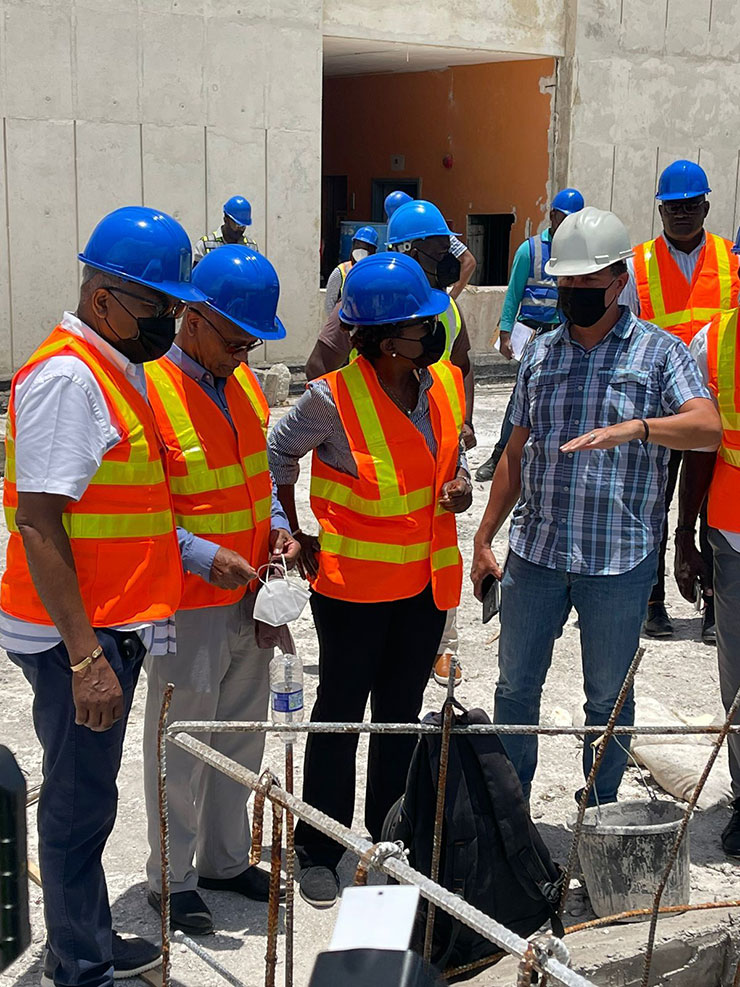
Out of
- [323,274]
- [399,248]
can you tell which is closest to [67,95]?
[323,274]

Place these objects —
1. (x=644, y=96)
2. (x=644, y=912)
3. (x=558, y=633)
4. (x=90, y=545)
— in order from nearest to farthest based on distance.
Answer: (x=90, y=545), (x=644, y=912), (x=558, y=633), (x=644, y=96)

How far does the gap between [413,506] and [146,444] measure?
106 centimetres

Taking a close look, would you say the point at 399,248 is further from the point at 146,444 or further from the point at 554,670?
the point at 146,444

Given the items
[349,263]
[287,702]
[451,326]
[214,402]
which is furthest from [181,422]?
[349,263]

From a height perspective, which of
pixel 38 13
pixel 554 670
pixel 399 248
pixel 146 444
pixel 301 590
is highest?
pixel 38 13

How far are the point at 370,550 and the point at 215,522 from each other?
0.54 m

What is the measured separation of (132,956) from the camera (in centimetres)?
341

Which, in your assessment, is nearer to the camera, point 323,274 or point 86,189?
point 86,189

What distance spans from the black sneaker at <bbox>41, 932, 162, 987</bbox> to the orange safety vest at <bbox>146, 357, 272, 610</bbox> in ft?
3.19

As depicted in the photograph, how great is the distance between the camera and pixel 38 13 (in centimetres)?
1134

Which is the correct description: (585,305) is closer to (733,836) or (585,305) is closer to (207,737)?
(207,737)

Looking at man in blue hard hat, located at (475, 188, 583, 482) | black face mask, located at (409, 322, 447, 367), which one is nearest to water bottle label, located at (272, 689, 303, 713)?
black face mask, located at (409, 322, 447, 367)

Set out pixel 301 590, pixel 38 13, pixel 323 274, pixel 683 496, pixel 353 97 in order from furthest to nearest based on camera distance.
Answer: pixel 353 97
pixel 323 274
pixel 38 13
pixel 683 496
pixel 301 590

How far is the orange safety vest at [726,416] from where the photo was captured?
13.5ft
